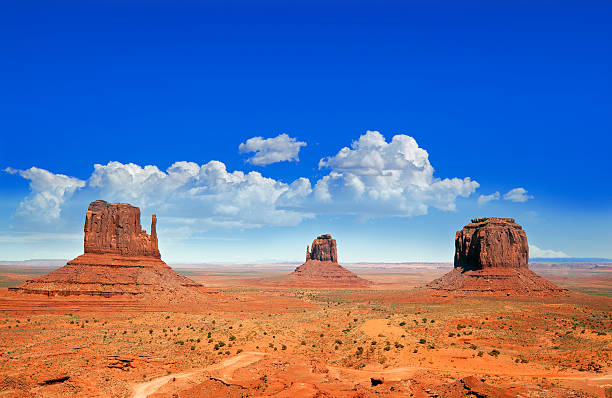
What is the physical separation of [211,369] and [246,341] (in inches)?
374

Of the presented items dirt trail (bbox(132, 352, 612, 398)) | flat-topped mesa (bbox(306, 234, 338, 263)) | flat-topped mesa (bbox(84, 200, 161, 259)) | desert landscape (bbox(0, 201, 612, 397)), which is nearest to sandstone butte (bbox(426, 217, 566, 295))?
desert landscape (bbox(0, 201, 612, 397))

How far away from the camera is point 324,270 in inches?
6156

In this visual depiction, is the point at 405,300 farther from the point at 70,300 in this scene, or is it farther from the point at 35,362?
the point at 35,362

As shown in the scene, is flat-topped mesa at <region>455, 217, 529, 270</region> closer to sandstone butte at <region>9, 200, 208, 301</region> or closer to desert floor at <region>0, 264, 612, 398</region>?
desert floor at <region>0, 264, 612, 398</region>

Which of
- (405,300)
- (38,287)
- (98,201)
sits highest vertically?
(98,201)

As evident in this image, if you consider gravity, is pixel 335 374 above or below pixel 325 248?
below

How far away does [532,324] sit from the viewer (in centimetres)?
4972

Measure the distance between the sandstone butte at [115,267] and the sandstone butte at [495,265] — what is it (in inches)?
2182

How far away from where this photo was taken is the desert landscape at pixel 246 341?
28.1 meters

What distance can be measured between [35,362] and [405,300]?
6433 cm

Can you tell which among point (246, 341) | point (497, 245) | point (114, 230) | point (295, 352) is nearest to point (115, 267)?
point (114, 230)

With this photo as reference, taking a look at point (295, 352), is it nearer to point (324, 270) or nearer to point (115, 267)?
point (115, 267)

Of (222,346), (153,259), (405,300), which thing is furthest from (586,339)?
(153,259)

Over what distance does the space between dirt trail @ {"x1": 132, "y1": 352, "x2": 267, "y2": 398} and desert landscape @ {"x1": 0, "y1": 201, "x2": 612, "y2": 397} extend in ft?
0.48
